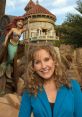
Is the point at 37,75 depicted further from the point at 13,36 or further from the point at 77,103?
the point at 13,36

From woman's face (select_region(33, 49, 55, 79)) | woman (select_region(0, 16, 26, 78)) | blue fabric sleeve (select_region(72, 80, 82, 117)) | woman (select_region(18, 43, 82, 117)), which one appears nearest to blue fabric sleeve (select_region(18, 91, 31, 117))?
woman (select_region(18, 43, 82, 117))

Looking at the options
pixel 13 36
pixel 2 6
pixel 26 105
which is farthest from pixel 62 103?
pixel 2 6

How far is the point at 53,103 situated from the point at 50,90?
10 cm

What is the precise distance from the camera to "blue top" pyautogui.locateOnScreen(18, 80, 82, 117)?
2455mm

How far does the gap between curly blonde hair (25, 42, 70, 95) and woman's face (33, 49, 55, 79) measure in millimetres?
24

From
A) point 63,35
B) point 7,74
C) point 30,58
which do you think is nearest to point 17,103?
point 7,74

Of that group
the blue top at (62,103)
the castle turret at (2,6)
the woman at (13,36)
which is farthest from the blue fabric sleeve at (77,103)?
the castle turret at (2,6)

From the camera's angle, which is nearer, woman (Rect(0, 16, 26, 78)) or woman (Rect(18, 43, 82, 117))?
woman (Rect(18, 43, 82, 117))

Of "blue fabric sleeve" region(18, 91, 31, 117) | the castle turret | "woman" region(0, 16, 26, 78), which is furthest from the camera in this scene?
the castle turret

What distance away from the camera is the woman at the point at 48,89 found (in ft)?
8.11

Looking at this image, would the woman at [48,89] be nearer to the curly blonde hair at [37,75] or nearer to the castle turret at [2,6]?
the curly blonde hair at [37,75]

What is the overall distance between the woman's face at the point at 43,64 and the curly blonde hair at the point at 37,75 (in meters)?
0.02

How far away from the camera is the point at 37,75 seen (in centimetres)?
263

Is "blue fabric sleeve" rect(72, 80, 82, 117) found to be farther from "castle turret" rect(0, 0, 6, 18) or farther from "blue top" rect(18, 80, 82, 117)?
"castle turret" rect(0, 0, 6, 18)
